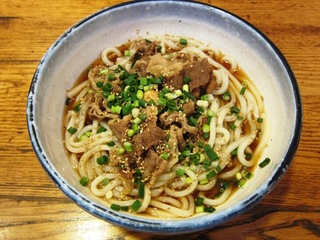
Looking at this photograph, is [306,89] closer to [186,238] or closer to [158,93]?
[158,93]

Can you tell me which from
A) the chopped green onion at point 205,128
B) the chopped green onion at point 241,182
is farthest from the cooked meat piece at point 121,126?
the chopped green onion at point 241,182

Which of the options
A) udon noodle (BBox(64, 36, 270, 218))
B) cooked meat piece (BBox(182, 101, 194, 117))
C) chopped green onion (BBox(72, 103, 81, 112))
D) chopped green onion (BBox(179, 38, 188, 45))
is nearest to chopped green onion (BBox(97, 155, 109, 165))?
udon noodle (BBox(64, 36, 270, 218))

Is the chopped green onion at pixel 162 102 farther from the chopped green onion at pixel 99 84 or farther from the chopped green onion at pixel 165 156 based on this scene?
the chopped green onion at pixel 99 84

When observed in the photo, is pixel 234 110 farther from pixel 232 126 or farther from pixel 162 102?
pixel 162 102

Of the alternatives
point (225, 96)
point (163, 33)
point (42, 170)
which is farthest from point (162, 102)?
point (42, 170)

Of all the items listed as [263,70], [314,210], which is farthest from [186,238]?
[263,70]
